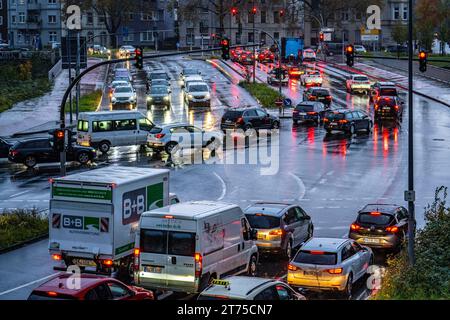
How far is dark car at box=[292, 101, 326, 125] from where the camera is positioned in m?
59.5

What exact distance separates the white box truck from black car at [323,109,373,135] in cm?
3134

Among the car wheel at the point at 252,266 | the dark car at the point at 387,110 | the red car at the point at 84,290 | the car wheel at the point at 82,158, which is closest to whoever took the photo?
the red car at the point at 84,290

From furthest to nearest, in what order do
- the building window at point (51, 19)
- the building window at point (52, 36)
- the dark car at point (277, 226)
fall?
the building window at point (52, 36) → the building window at point (51, 19) → the dark car at point (277, 226)

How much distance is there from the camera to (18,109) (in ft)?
230

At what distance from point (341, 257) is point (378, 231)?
4.47 metres

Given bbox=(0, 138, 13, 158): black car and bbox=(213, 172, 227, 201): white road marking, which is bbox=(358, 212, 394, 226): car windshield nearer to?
bbox=(213, 172, 227, 201): white road marking

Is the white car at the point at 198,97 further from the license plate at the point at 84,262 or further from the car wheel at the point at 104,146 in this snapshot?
the license plate at the point at 84,262

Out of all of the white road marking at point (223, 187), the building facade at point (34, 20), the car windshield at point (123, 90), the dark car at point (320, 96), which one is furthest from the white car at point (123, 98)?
the building facade at point (34, 20)

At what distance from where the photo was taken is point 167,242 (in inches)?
824

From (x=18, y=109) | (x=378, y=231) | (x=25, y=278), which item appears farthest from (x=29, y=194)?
Result: (x=18, y=109)

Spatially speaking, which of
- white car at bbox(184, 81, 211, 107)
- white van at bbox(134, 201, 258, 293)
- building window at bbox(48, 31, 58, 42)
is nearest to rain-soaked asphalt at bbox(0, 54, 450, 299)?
white van at bbox(134, 201, 258, 293)

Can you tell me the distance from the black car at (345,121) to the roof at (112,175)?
2973 cm

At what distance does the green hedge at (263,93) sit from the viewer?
6969 centimetres

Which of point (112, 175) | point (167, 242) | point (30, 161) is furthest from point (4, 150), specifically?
point (167, 242)
